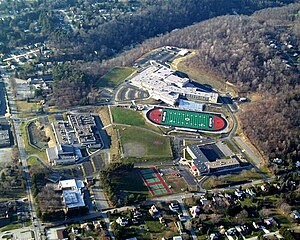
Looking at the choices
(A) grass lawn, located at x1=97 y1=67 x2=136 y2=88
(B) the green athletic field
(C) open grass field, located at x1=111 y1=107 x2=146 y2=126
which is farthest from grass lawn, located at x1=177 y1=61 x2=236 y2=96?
(C) open grass field, located at x1=111 y1=107 x2=146 y2=126

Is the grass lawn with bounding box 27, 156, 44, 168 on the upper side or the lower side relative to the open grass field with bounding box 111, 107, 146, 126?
lower

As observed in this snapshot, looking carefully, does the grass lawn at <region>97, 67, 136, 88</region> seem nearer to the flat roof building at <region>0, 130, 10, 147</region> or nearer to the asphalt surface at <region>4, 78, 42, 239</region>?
the asphalt surface at <region>4, 78, 42, 239</region>

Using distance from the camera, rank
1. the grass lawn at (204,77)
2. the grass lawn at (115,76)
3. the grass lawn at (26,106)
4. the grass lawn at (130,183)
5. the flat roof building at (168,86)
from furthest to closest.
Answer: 1. the grass lawn at (115,76)
2. the grass lawn at (204,77)
3. the flat roof building at (168,86)
4. the grass lawn at (26,106)
5. the grass lawn at (130,183)

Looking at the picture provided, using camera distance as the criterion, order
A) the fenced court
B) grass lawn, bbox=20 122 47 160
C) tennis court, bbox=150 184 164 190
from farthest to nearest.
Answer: grass lawn, bbox=20 122 47 160
tennis court, bbox=150 184 164 190
the fenced court

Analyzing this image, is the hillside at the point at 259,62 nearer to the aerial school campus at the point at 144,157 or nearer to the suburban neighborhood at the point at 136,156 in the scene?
the suburban neighborhood at the point at 136,156

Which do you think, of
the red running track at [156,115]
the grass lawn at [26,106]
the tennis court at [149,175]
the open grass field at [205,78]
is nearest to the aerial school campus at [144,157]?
the tennis court at [149,175]

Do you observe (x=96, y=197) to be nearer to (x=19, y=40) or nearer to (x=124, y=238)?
(x=124, y=238)
